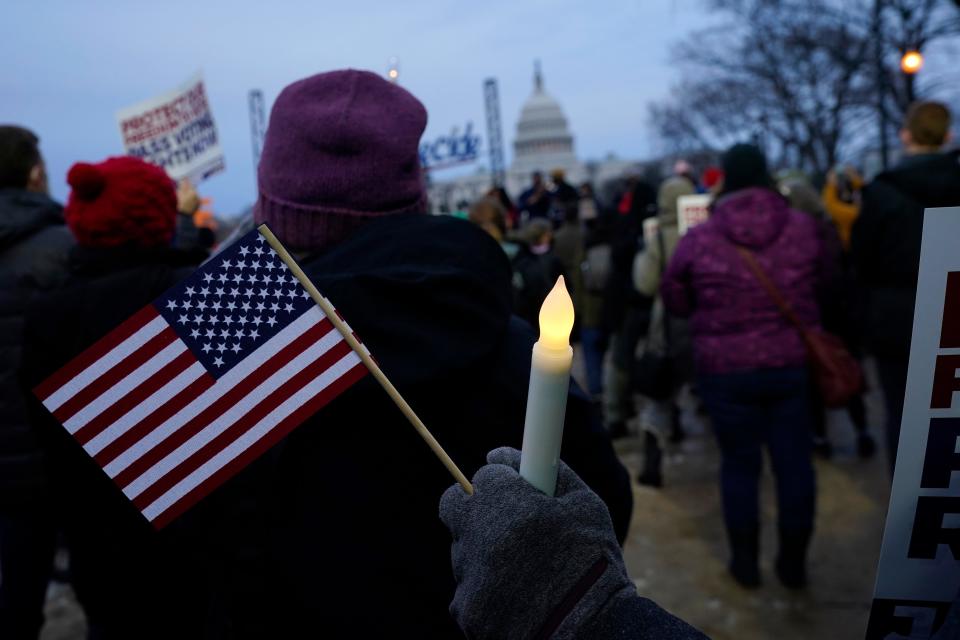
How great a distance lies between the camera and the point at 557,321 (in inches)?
34.6

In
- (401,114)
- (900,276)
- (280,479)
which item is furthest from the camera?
(900,276)

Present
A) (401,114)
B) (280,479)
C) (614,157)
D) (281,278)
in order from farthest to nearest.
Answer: (614,157) → (401,114) → (280,479) → (281,278)

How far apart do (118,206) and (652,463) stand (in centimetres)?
399

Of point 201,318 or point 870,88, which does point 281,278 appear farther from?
point 870,88

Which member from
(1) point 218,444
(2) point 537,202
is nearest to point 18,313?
(1) point 218,444

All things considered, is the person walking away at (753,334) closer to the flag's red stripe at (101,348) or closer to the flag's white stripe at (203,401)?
the flag's white stripe at (203,401)

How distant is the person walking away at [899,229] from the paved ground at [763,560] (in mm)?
727

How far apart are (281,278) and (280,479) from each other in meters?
0.38

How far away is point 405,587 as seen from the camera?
1.46 m

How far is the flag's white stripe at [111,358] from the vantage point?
1345 millimetres

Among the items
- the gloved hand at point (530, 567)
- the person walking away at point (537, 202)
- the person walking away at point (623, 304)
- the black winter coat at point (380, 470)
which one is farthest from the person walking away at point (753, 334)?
the person walking away at point (537, 202)

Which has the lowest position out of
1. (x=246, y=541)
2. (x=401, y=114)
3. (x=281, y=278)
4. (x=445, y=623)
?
(x=445, y=623)

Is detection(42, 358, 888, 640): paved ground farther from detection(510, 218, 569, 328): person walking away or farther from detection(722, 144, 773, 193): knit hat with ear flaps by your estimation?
detection(722, 144, 773, 193): knit hat with ear flaps

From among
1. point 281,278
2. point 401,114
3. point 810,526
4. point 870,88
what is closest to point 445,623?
point 281,278
